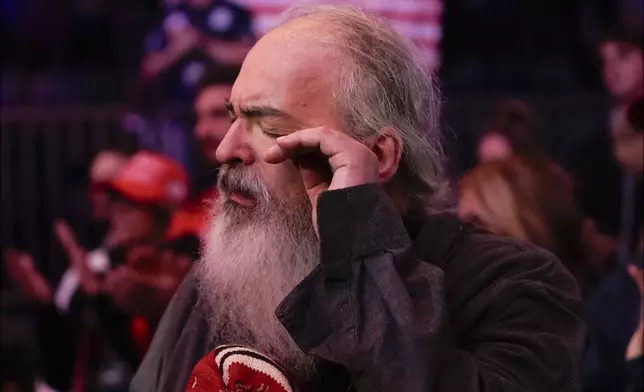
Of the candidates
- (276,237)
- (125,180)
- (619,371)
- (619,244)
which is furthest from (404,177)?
(619,244)

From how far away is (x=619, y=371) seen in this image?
320 cm

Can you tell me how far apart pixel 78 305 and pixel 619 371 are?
2.37m

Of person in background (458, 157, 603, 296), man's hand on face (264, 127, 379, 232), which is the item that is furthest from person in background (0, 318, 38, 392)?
man's hand on face (264, 127, 379, 232)

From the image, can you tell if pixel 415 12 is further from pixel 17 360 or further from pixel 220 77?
pixel 17 360

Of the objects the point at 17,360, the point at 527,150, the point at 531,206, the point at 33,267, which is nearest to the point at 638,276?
the point at 531,206

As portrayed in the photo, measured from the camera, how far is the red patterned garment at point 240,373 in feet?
7.29

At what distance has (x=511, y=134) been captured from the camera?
212 inches

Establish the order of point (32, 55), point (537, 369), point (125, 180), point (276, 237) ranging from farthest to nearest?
1. point (32, 55)
2. point (125, 180)
3. point (276, 237)
4. point (537, 369)

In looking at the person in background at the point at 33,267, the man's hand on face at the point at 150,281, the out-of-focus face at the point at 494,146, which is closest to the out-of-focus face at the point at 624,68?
the out-of-focus face at the point at 494,146

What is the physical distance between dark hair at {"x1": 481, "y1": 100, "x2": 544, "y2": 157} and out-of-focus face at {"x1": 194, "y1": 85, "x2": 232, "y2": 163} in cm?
127

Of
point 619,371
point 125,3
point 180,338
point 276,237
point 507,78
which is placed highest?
point 276,237

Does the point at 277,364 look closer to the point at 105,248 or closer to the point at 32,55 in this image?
the point at 105,248

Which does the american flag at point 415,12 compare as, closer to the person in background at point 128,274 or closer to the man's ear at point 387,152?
the person in background at point 128,274

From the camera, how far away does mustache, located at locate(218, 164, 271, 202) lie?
2.38 m
